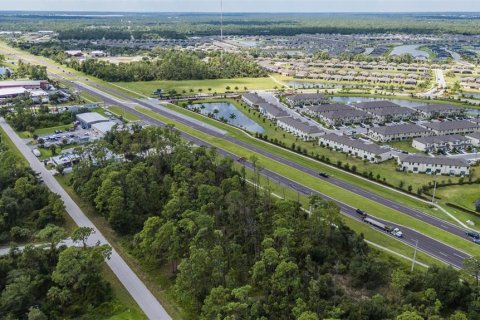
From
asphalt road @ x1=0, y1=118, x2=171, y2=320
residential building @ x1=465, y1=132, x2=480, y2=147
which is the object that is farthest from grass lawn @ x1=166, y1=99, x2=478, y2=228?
asphalt road @ x1=0, y1=118, x2=171, y2=320

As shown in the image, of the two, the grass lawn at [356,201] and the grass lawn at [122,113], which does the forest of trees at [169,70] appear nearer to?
the grass lawn at [122,113]

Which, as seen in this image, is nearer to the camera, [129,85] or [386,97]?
[386,97]

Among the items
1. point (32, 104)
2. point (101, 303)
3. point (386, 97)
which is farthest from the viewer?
point (386, 97)

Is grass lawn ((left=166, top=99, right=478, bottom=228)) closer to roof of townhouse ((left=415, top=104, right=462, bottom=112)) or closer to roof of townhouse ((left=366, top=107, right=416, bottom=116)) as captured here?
roof of townhouse ((left=366, top=107, right=416, bottom=116))

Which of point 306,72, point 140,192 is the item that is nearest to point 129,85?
point 306,72

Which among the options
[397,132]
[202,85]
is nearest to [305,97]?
[397,132]

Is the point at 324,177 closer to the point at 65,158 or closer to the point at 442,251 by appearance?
the point at 442,251

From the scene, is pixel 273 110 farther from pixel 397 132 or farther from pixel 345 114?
pixel 397 132
